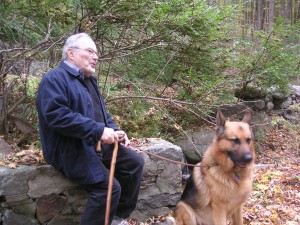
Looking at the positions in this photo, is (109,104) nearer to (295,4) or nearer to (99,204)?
(99,204)

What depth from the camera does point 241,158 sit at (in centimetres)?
382

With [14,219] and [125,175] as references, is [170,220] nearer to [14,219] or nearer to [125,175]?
[125,175]

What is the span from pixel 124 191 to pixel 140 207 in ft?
2.97

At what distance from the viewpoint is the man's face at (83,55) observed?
3.56 meters

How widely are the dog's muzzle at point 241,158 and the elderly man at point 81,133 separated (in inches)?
44.5

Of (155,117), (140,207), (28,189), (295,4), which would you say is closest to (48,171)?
(28,189)

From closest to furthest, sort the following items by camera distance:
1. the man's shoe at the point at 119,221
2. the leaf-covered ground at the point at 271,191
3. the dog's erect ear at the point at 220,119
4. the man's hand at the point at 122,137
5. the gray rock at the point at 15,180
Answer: the man's hand at the point at 122,137
the gray rock at the point at 15,180
the man's shoe at the point at 119,221
the dog's erect ear at the point at 220,119
the leaf-covered ground at the point at 271,191

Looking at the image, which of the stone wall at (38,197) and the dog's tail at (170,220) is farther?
the dog's tail at (170,220)

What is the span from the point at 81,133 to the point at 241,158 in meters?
1.89

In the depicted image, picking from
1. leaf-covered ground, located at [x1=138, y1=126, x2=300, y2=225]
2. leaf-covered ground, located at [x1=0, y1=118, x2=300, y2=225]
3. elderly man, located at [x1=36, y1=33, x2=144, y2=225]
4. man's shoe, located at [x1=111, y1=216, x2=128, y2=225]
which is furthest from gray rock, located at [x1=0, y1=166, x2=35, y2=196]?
leaf-covered ground, located at [x1=138, y1=126, x2=300, y2=225]

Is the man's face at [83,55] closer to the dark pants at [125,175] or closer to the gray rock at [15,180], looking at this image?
the dark pants at [125,175]

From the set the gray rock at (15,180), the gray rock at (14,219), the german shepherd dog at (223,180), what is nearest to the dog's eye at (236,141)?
the german shepherd dog at (223,180)

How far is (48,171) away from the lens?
3.91 meters

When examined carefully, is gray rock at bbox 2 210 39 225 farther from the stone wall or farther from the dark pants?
the dark pants
